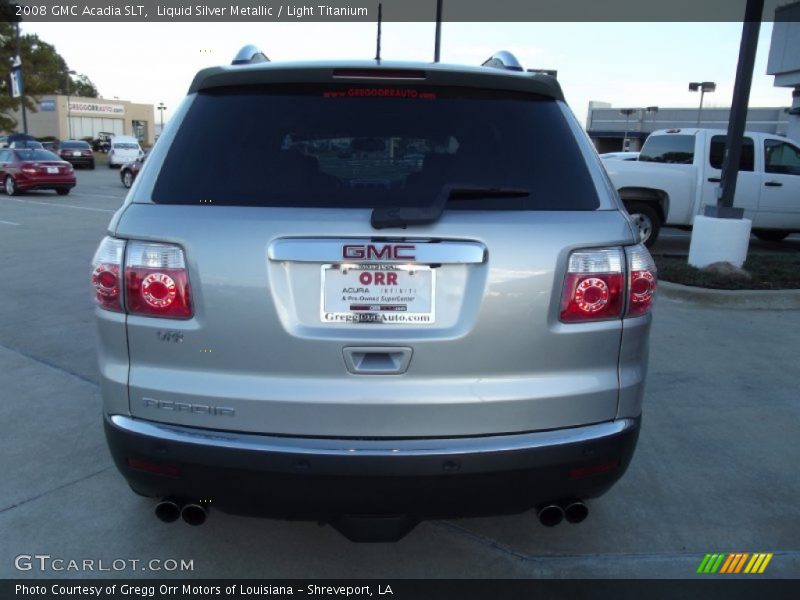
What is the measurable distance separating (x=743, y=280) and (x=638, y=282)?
20.9 ft

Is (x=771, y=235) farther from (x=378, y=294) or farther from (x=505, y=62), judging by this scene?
(x=378, y=294)

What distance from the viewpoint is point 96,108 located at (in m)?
75.0

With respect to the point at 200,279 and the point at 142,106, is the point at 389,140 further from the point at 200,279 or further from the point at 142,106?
the point at 142,106

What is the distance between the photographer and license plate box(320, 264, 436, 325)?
220cm

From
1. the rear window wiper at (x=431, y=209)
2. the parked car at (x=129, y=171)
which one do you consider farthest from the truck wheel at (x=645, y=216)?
the parked car at (x=129, y=171)

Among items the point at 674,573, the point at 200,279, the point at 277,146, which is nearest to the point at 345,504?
the point at 200,279

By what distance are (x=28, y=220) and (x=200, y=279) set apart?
47.8 ft

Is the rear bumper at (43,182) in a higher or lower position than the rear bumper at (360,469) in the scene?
lower

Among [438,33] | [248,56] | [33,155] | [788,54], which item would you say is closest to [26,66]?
[33,155]

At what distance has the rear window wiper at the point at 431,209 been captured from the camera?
7.17 feet

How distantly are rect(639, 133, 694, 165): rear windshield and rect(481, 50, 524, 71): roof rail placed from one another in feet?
30.2

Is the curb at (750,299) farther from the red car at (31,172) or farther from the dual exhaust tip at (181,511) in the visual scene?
the red car at (31,172)

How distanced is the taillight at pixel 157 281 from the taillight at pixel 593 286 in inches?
49.5

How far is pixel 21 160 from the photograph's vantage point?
21078mm
